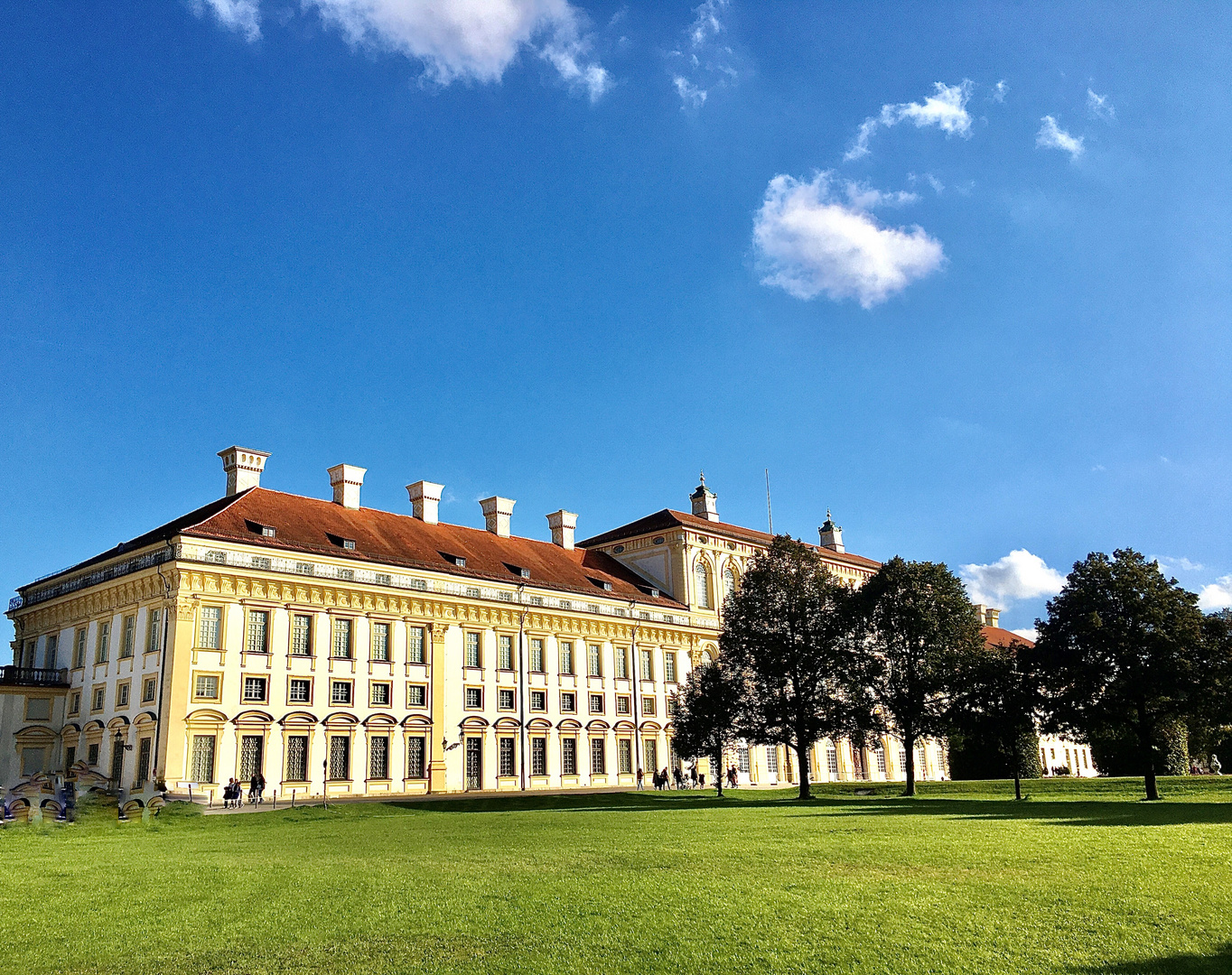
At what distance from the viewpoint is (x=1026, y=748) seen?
7388 centimetres

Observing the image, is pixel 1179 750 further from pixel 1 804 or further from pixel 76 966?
pixel 76 966

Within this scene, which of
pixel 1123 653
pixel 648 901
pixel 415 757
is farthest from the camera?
pixel 415 757

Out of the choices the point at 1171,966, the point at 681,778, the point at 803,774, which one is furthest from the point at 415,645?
the point at 1171,966

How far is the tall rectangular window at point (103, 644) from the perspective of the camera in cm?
4876

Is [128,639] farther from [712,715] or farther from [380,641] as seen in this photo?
[712,715]

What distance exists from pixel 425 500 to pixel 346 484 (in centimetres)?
528

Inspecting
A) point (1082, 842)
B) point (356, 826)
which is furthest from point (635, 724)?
point (1082, 842)

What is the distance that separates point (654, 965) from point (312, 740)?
41.0 metres

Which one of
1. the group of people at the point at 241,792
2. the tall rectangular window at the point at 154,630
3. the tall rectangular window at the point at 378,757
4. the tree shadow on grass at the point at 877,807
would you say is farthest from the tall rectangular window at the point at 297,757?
the tree shadow on grass at the point at 877,807

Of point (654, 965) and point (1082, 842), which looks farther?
point (1082, 842)

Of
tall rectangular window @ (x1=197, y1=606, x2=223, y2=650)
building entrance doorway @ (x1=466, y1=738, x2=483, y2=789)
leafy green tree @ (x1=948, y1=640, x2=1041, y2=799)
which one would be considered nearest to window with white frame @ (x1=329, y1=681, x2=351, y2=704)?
tall rectangular window @ (x1=197, y1=606, x2=223, y2=650)

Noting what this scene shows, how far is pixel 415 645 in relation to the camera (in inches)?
2066

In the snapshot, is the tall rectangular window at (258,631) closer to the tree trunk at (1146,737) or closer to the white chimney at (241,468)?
the white chimney at (241,468)

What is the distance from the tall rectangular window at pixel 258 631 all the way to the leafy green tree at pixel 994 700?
30721 mm
